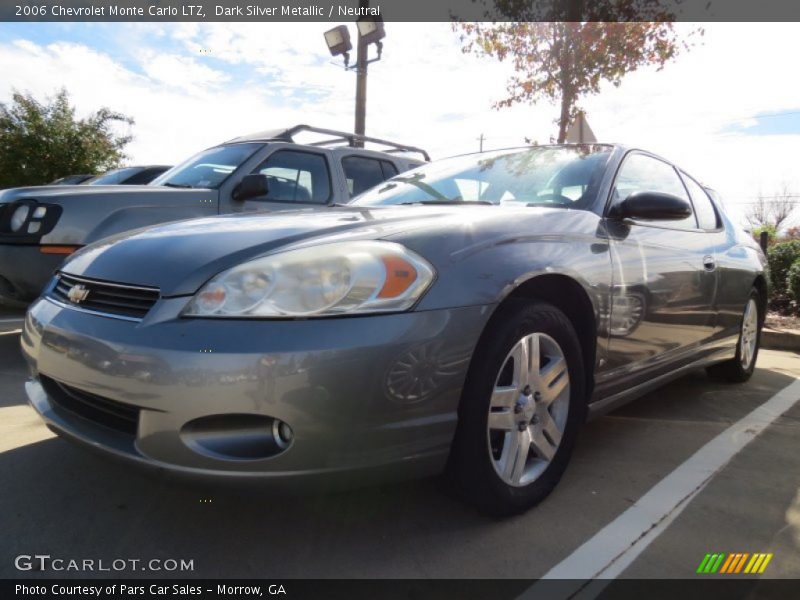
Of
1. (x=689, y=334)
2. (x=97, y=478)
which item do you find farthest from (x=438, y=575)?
(x=689, y=334)

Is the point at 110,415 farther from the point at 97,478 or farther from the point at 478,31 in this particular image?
the point at 478,31

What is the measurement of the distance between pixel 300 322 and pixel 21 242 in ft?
11.2

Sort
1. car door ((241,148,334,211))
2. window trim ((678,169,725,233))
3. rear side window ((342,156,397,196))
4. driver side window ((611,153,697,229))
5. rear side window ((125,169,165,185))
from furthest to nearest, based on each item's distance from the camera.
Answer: rear side window ((125,169,165,185)) < rear side window ((342,156,397,196)) < car door ((241,148,334,211)) < window trim ((678,169,725,233)) < driver side window ((611,153,697,229))

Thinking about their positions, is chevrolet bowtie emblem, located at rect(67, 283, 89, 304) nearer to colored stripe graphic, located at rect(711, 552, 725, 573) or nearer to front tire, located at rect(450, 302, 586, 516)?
front tire, located at rect(450, 302, 586, 516)

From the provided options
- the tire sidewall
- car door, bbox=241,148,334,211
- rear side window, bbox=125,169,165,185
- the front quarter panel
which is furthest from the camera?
rear side window, bbox=125,169,165,185

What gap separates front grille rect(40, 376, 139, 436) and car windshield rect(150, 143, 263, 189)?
3.08 meters

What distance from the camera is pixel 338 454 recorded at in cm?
160

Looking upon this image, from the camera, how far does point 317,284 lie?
5.45 feet

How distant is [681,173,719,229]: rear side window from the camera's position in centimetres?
354

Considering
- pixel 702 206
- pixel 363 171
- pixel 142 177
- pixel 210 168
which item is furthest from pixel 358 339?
pixel 142 177

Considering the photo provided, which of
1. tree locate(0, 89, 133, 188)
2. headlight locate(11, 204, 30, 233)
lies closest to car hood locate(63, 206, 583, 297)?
headlight locate(11, 204, 30, 233)

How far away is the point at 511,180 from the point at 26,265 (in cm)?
336

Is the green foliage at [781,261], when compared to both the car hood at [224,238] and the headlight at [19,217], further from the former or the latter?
the headlight at [19,217]

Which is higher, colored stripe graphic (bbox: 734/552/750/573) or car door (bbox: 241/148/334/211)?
car door (bbox: 241/148/334/211)
